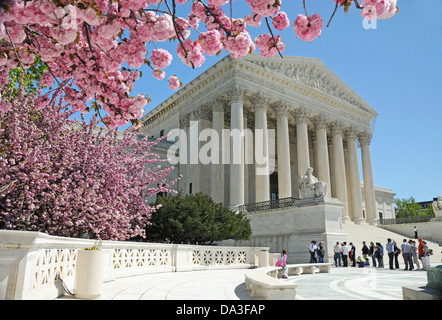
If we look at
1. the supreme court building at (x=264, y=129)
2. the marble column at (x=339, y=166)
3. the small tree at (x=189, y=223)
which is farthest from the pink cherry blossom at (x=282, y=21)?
the marble column at (x=339, y=166)

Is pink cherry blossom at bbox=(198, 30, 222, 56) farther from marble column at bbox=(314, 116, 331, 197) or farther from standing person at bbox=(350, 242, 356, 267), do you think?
marble column at bbox=(314, 116, 331, 197)

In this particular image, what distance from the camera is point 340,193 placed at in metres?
37.7

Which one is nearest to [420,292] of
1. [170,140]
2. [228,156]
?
[228,156]

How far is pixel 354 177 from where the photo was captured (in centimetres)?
4091

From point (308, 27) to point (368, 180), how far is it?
40448 mm

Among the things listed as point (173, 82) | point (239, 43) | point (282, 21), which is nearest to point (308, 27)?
point (282, 21)

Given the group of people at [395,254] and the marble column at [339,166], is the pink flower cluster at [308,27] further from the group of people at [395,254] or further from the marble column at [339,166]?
the marble column at [339,166]

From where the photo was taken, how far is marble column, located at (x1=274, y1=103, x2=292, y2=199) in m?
32.4

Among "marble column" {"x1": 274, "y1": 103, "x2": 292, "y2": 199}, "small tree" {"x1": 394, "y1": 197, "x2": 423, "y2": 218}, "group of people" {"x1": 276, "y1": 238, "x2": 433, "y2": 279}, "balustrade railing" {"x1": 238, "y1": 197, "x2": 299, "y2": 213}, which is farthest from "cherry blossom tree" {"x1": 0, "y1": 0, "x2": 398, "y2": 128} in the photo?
"small tree" {"x1": 394, "y1": 197, "x2": 423, "y2": 218}

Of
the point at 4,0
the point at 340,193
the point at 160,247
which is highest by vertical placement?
the point at 340,193

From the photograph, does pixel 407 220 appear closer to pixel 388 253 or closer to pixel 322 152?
pixel 322 152

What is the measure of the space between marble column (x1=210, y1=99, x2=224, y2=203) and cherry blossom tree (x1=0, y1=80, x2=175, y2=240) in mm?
17687
